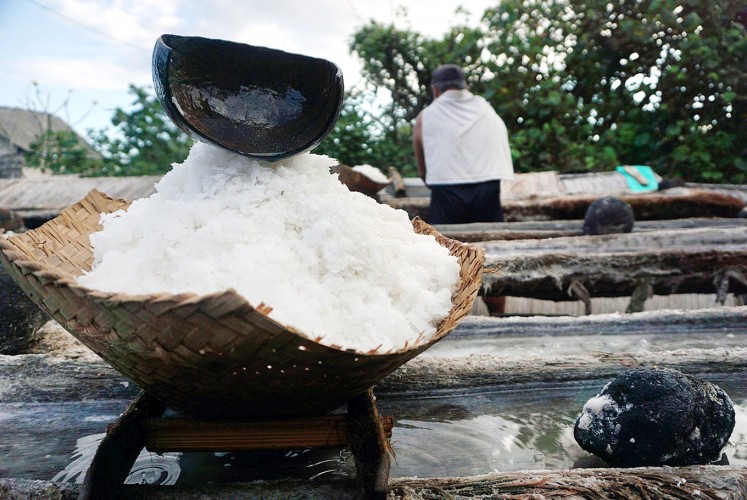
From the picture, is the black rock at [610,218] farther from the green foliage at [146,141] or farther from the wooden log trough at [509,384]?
the green foliage at [146,141]

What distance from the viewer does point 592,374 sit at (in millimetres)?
1553

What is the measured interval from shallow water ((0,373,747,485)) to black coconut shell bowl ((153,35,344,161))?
63 centimetres

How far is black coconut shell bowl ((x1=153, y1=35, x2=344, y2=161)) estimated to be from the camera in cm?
117

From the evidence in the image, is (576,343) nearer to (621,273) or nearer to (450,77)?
(621,273)

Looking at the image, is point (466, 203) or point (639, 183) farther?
point (639, 183)

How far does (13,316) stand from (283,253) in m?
1.20

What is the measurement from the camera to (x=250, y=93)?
48.7 inches

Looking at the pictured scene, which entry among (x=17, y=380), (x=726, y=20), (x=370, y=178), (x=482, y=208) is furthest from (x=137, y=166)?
(x=726, y=20)

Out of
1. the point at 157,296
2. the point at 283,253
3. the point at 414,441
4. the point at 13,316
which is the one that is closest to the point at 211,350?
the point at 157,296

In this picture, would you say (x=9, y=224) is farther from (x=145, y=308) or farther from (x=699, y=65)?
(x=699, y=65)

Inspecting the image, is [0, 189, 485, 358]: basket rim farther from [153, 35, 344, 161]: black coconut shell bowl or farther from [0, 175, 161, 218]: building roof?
[0, 175, 161, 218]: building roof

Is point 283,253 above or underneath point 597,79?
underneath

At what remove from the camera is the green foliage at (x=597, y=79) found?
6.30m

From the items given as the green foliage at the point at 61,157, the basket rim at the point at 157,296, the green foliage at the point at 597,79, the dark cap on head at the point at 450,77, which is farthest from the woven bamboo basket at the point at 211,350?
the green foliage at the point at 61,157
